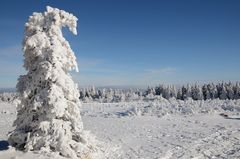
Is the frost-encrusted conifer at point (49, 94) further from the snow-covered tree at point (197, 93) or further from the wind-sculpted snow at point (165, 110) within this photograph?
the snow-covered tree at point (197, 93)

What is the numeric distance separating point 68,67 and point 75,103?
1615 millimetres

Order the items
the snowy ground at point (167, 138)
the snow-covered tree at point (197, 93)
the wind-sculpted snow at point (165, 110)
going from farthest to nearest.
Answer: the snow-covered tree at point (197, 93), the wind-sculpted snow at point (165, 110), the snowy ground at point (167, 138)

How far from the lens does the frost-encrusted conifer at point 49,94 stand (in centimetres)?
1404

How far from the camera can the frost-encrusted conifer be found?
46.1ft

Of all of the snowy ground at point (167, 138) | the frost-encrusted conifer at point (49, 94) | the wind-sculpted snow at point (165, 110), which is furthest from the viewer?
the wind-sculpted snow at point (165, 110)

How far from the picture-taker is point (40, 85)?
48.3ft

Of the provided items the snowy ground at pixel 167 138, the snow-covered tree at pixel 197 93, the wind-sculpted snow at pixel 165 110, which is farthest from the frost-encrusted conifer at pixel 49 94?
the snow-covered tree at pixel 197 93

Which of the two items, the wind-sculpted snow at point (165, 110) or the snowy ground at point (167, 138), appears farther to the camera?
the wind-sculpted snow at point (165, 110)

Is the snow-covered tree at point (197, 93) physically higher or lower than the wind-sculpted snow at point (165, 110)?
higher

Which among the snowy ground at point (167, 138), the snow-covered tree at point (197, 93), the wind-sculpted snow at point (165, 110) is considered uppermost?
the snow-covered tree at point (197, 93)

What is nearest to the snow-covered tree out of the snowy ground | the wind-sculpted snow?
the wind-sculpted snow

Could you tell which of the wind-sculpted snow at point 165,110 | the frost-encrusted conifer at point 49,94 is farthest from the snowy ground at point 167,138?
the wind-sculpted snow at point 165,110

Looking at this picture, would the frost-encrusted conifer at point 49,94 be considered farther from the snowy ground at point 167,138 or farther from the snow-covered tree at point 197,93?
the snow-covered tree at point 197,93

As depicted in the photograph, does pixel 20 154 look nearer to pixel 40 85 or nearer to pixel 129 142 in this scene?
pixel 40 85
